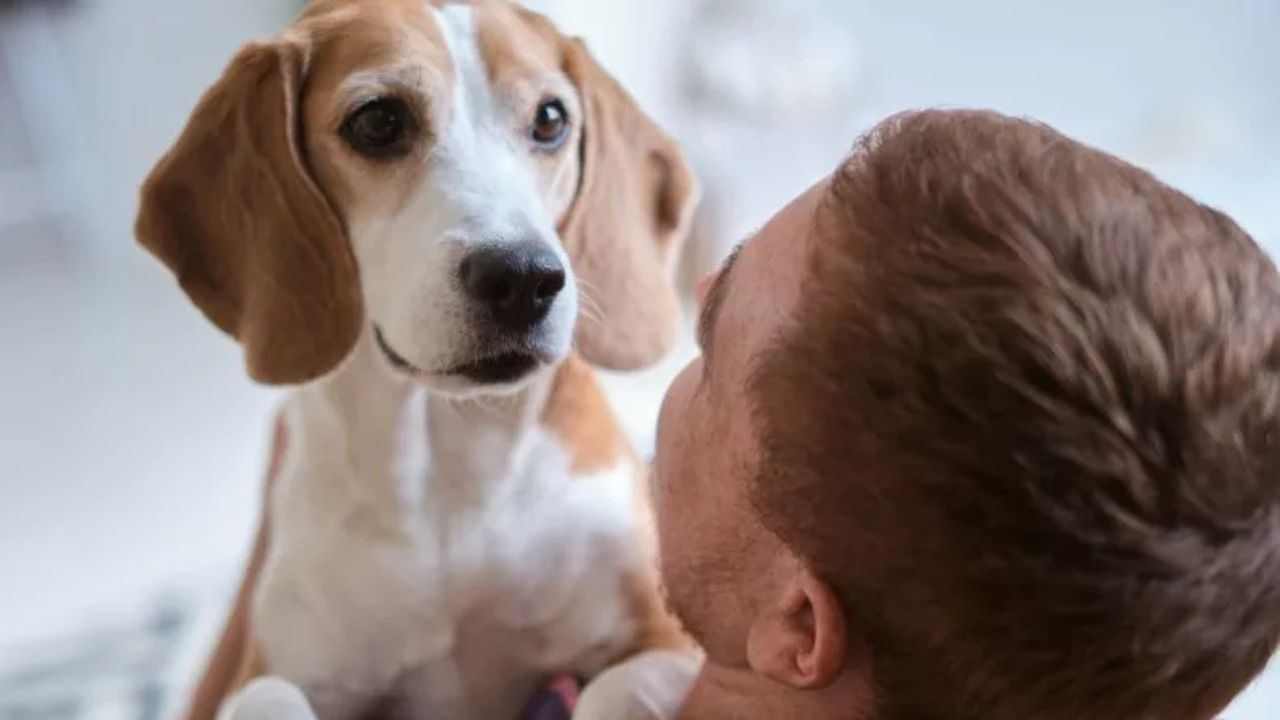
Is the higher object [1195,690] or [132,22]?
[1195,690]

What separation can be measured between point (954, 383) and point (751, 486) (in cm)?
16

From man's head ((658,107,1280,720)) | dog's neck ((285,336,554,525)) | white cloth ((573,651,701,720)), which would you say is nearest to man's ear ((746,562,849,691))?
man's head ((658,107,1280,720))

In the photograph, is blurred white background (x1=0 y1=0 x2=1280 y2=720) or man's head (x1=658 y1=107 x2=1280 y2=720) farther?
blurred white background (x1=0 y1=0 x2=1280 y2=720)

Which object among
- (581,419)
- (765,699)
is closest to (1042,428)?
(765,699)

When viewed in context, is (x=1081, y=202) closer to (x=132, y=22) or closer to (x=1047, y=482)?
(x=1047, y=482)

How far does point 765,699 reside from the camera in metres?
0.84

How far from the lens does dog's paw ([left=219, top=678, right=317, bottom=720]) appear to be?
98 cm

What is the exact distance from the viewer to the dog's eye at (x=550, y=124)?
104 centimetres

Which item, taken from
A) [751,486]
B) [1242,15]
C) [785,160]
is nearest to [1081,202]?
[751,486]

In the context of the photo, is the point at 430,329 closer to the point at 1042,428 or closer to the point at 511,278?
the point at 511,278

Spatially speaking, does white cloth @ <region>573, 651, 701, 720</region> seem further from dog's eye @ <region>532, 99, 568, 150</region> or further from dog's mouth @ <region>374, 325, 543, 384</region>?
dog's eye @ <region>532, 99, 568, 150</region>

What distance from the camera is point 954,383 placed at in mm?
628

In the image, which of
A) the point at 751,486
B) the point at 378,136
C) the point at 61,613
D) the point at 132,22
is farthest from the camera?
the point at 132,22

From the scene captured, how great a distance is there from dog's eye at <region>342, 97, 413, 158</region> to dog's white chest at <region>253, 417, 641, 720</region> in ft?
0.82
